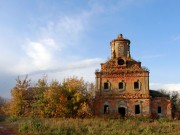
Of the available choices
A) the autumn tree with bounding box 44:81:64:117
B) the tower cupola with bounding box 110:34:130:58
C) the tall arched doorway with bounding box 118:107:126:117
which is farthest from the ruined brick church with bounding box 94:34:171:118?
the autumn tree with bounding box 44:81:64:117

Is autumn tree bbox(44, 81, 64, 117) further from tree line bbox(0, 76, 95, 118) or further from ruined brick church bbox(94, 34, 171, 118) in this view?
ruined brick church bbox(94, 34, 171, 118)

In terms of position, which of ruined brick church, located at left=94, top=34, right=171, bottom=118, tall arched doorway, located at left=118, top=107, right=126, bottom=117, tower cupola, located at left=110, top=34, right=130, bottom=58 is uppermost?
tower cupola, located at left=110, top=34, right=130, bottom=58

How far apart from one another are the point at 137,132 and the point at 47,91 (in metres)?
16.3

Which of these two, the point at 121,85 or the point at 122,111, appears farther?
the point at 121,85

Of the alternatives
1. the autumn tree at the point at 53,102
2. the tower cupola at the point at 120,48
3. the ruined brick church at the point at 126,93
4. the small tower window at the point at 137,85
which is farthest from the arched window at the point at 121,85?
the autumn tree at the point at 53,102

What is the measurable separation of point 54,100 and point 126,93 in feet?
30.0

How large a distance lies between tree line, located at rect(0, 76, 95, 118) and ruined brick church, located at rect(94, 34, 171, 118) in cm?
178

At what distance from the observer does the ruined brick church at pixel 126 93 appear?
3831 cm

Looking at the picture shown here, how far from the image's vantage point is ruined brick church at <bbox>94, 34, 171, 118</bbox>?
38.3m

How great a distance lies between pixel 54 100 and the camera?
36219mm

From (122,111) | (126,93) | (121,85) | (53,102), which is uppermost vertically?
(121,85)

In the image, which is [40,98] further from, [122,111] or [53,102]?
[122,111]

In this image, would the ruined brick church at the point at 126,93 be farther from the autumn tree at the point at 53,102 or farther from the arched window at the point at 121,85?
the autumn tree at the point at 53,102

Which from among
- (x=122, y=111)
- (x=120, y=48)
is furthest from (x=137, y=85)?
(x=120, y=48)
